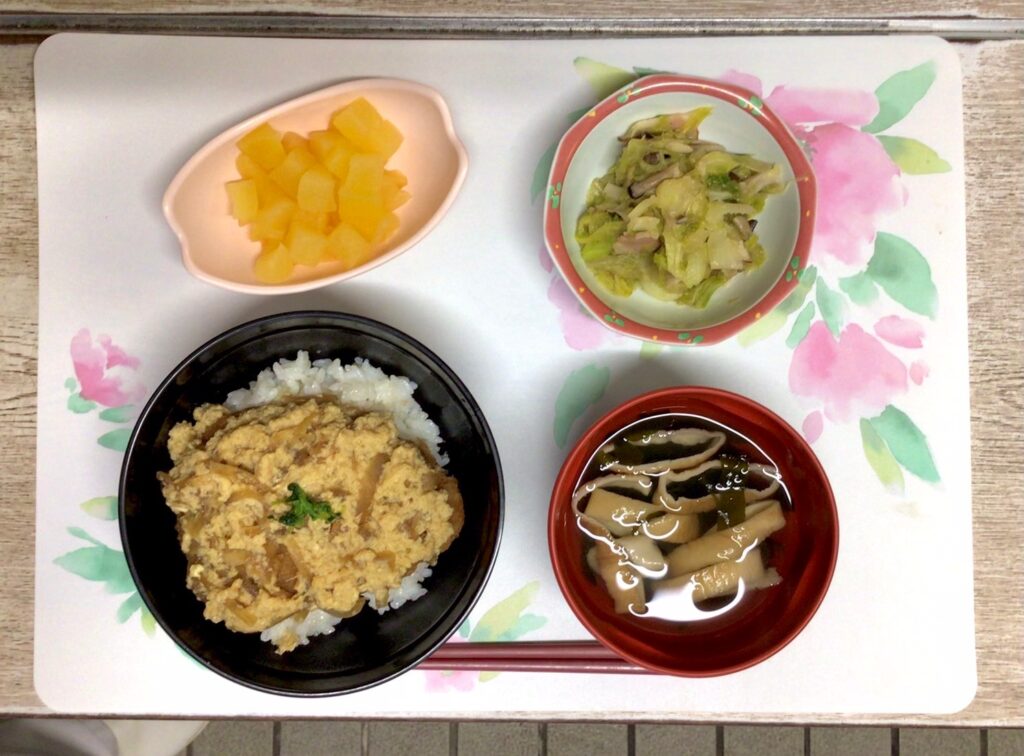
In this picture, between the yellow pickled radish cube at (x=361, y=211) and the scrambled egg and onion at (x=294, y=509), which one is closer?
the scrambled egg and onion at (x=294, y=509)

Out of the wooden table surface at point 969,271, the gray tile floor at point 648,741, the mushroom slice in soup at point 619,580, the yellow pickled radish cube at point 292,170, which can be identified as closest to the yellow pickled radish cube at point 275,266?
the yellow pickled radish cube at point 292,170

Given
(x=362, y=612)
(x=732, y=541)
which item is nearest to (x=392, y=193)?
(x=362, y=612)

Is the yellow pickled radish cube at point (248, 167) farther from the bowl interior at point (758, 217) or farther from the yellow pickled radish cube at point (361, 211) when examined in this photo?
the bowl interior at point (758, 217)

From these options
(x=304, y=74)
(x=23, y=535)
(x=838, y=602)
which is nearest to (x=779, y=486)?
(x=838, y=602)

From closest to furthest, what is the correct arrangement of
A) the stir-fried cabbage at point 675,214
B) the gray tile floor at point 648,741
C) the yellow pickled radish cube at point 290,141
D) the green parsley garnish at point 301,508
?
the green parsley garnish at point 301,508 → the stir-fried cabbage at point 675,214 → the yellow pickled radish cube at point 290,141 → the gray tile floor at point 648,741

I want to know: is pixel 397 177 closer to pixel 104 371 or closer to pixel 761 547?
Result: pixel 104 371

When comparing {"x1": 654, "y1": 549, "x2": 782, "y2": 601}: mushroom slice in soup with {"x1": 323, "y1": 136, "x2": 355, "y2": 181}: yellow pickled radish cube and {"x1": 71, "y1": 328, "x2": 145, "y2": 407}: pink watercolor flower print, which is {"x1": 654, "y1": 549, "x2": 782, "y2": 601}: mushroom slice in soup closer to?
{"x1": 323, "y1": 136, "x2": 355, "y2": 181}: yellow pickled radish cube

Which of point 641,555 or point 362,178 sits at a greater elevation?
point 362,178
